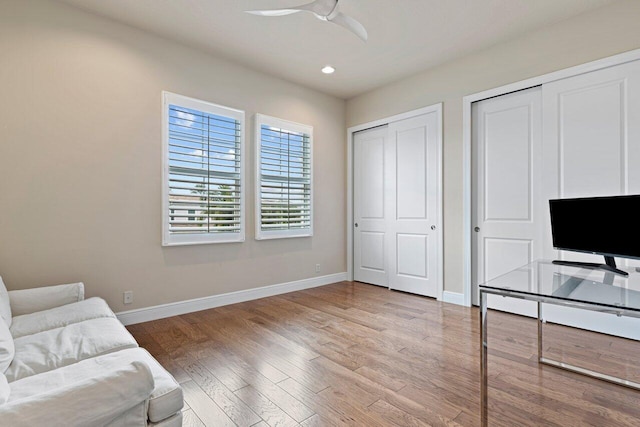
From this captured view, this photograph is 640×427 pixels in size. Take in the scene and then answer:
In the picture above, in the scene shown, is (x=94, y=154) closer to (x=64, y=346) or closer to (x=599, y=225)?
(x=64, y=346)

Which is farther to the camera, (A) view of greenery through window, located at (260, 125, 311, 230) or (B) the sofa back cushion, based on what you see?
(A) view of greenery through window, located at (260, 125, 311, 230)

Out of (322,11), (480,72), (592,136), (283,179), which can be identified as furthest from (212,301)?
(592,136)

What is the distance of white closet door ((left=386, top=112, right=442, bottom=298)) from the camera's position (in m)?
4.13

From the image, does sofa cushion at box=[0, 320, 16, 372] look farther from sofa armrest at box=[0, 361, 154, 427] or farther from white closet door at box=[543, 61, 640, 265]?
white closet door at box=[543, 61, 640, 265]

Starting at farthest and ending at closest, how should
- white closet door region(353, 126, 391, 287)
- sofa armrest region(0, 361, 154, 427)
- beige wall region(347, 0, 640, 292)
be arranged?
white closet door region(353, 126, 391, 287) < beige wall region(347, 0, 640, 292) < sofa armrest region(0, 361, 154, 427)

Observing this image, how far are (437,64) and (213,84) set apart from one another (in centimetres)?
283

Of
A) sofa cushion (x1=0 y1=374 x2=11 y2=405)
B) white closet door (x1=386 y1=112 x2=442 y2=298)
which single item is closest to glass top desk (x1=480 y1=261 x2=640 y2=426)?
sofa cushion (x1=0 y1=374 x2=11 y2=405)

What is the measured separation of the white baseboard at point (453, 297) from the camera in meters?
3.85

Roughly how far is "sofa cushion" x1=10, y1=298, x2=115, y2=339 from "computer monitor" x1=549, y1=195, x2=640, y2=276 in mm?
3412

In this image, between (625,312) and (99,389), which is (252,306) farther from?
(625,312)

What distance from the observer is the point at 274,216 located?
170 inches

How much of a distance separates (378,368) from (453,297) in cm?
206

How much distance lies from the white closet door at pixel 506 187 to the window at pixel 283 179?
228 cm

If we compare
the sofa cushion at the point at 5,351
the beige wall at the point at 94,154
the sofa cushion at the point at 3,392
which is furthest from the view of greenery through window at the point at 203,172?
the sofa cushion at the point at 3,392
